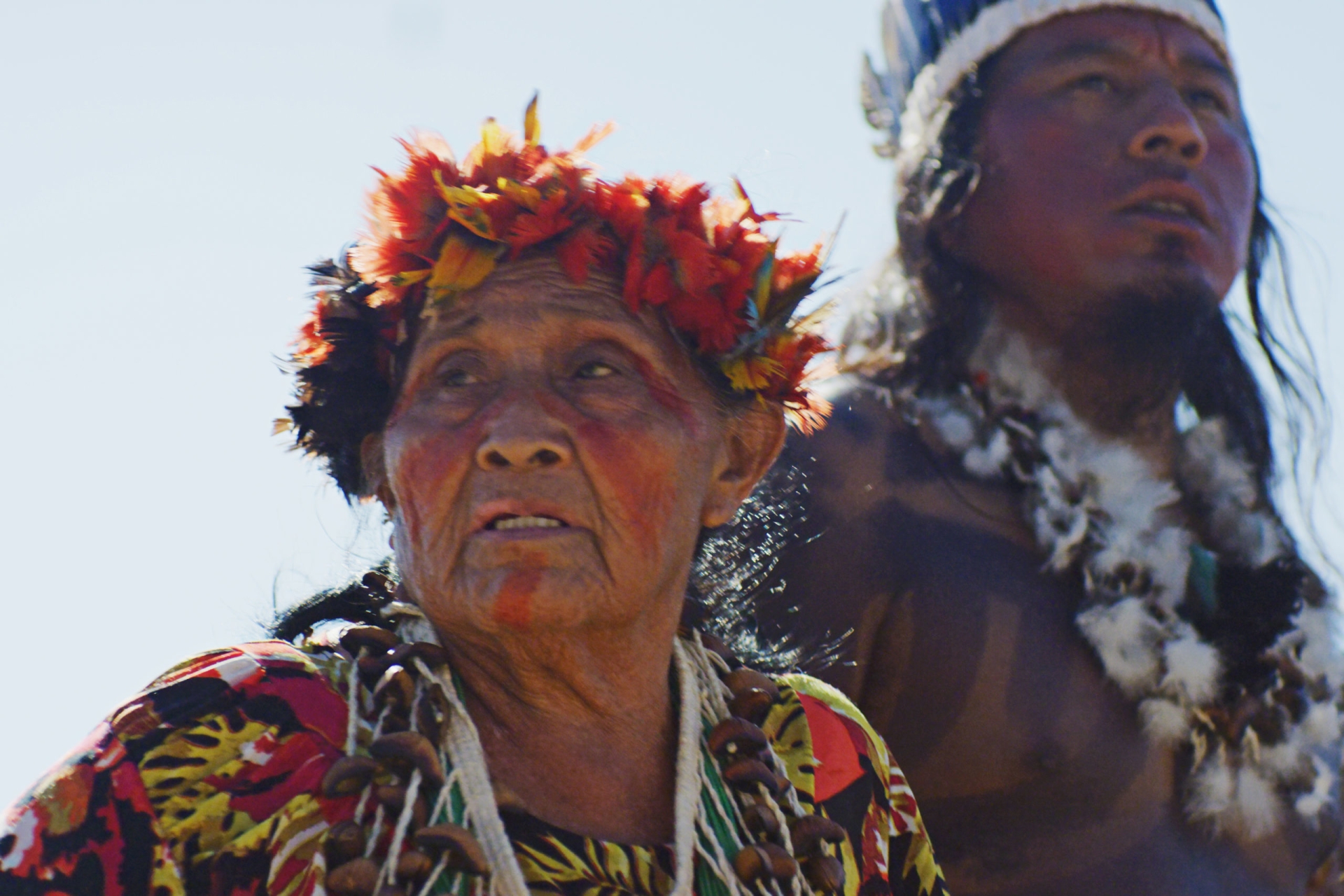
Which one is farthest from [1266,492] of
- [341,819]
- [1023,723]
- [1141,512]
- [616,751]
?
[341,819]

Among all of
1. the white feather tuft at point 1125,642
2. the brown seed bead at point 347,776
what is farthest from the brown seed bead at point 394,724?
the white feather tuft at point 1125,642

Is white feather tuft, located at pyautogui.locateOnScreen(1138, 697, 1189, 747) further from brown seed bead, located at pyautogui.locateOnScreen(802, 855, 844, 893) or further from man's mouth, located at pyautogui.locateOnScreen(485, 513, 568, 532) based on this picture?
man's mouth, located at pyautogui.locateOnScreen(485, 513, 568, 532)

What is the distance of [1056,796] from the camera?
12.5ft

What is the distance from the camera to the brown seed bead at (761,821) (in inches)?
109

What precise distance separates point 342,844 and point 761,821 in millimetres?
744

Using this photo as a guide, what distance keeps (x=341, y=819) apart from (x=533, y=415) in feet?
2.23

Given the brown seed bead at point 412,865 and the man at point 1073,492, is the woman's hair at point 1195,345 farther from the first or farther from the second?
the brown seed bead at point 412,865

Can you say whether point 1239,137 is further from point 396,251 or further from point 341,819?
point 341,819

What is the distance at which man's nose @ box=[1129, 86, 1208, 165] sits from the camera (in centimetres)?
432

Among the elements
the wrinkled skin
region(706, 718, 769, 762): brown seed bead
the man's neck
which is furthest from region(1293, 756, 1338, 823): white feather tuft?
the wrinkled skin

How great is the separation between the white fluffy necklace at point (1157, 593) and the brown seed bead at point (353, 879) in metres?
2.13

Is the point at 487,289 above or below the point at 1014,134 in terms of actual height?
above

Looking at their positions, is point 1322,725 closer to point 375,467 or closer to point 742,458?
point 742,458

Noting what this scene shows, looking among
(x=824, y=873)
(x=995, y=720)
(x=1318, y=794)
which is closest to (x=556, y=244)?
(x=824, y=873)
